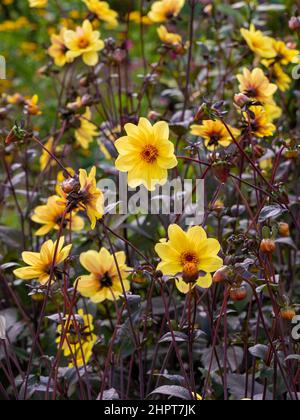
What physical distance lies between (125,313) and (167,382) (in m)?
0.18

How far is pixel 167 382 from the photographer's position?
68.2 inches

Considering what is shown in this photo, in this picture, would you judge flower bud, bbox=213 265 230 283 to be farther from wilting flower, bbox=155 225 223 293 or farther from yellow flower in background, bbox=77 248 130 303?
yellow flower in background, bbox=77 248 130 303

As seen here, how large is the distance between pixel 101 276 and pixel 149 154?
346 mm

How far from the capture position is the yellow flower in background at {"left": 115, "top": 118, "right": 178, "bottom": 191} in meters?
1.41

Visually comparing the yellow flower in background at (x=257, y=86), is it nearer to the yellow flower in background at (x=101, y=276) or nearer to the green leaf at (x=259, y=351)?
the yellow flower in background at (x=101, y=276)

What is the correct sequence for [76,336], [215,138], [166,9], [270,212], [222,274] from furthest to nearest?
[166,9] < [215,138] < [76,336] < [270,212] < [222,274]

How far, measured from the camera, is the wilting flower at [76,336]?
1450 mm

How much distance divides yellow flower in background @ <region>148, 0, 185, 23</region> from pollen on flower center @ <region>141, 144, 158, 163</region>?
891mm

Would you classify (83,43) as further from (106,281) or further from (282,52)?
(106,281)

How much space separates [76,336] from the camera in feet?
5.19

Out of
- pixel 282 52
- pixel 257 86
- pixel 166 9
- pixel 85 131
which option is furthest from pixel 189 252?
pixel 166 9

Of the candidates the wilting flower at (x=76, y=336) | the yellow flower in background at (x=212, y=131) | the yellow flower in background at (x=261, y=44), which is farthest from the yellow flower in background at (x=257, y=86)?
the wilting flower at (x=76, y=336)

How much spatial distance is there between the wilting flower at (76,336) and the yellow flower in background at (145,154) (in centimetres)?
Answer: 27
